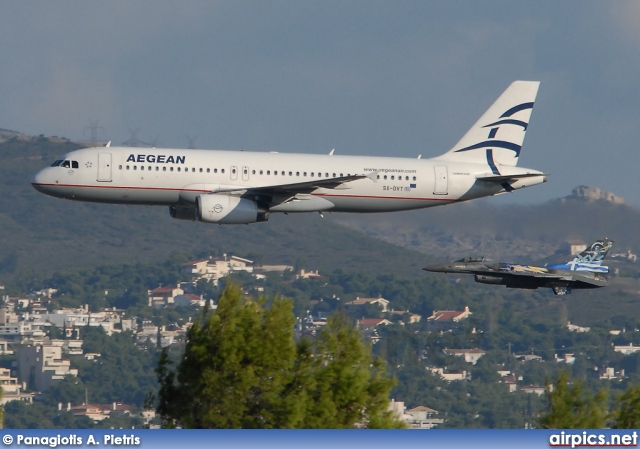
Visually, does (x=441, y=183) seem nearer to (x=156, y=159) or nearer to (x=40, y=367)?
(x=156, y=159)

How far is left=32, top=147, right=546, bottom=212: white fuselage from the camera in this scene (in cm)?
6328

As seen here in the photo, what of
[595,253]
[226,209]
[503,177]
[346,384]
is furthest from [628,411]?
[595,253]

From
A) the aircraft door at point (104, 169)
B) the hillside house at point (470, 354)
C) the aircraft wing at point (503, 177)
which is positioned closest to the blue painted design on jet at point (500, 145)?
the aircraft wing at point (503, 177)

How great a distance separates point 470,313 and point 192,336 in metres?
124

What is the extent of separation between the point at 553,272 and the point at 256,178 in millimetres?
21089

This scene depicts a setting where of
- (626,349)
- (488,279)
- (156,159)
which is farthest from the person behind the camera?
(626,349)

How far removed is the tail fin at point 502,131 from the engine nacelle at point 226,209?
476 inches

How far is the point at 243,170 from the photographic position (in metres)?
64.6

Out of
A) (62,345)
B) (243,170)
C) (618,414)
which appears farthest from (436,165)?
(62,345)

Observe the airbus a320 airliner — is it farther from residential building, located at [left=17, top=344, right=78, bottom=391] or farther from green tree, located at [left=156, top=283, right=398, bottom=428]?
residential building, located at [left=17, top=344, right=78, bottom=391]

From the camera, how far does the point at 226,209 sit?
63.4m

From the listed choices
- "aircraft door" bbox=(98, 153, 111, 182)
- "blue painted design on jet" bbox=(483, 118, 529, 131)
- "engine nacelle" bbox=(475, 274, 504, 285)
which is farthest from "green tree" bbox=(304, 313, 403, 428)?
"blue painted design on jet" bbox=(483, 118, 529, 131)

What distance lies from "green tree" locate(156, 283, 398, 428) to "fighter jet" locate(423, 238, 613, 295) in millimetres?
28242

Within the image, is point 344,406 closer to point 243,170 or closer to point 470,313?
point 243,170
